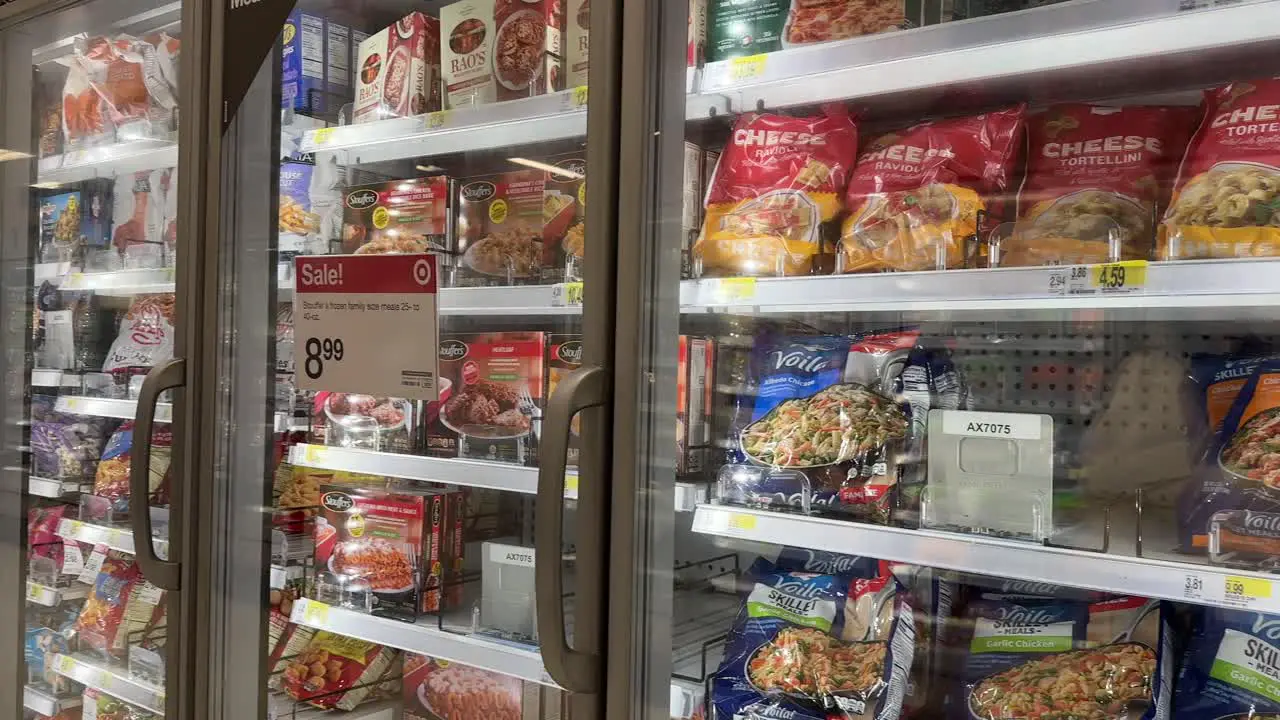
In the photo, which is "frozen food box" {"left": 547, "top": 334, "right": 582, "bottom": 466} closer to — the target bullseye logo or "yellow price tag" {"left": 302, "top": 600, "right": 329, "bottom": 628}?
the target bullseye logo

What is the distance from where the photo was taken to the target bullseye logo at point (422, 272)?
1.51 m

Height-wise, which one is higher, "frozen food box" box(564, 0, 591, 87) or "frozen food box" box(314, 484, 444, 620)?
"frozen food box" box(564, 0, 591, 87)

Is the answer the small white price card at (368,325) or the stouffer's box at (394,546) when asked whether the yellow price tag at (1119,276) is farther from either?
the stouffer's box at (394,546)

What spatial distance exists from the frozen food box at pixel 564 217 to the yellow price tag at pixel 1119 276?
30.6 inches

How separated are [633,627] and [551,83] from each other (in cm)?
92

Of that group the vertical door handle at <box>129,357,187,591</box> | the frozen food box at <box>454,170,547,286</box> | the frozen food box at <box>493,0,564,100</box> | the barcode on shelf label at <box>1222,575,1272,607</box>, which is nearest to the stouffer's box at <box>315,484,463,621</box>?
the vertical door handle at <box>129,357,187,591</box>

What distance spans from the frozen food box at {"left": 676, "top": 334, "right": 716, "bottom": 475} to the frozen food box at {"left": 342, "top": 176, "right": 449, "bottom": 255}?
52 centimetres

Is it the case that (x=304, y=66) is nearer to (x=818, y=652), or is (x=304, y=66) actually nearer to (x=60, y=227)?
(x=60, y=227)

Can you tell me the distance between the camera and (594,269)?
1278 millimetres

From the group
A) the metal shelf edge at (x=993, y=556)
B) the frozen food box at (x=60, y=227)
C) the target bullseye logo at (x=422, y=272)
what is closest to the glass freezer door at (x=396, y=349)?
the target bullseye logo at (x=422, y=272)

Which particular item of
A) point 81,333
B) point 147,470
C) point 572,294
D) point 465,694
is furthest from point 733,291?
point 81,333

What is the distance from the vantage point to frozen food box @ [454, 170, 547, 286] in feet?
5.44

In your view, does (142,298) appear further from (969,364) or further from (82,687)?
(969,364)

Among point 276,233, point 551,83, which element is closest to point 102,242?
point 276,233
